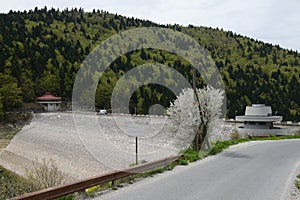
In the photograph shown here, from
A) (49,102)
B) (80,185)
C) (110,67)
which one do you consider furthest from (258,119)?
(49,102)

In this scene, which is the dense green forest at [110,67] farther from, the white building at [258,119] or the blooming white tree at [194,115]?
the blooming white tree at [194,115]

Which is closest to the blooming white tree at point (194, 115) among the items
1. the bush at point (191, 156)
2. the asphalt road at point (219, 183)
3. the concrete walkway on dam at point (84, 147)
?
the bush at point (191, 156)

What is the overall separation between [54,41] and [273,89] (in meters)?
83.6

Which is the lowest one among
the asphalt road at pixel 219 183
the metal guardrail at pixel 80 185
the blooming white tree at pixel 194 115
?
the asphalt road at pixel 219 183

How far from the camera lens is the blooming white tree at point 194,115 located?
1683 centimetres

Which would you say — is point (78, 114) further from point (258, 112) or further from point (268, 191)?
point (268, 191)

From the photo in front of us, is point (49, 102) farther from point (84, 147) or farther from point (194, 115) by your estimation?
point (194, 115)

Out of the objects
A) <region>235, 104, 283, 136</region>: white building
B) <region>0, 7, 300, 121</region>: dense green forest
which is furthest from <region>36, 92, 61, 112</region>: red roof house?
<region>235, 104, 283, 136</region>: white building

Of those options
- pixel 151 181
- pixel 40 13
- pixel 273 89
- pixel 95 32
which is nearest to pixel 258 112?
pixel 151 181

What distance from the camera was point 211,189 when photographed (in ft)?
29.7

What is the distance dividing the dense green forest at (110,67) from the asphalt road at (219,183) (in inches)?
1469

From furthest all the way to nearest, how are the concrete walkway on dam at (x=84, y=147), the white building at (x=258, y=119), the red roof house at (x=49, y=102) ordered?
the red roof house at (x=49, y=102) → the white building at (x=258, y=119) → the concrete walkway on dam at (x=84, y=147)

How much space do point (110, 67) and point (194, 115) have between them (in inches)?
1790

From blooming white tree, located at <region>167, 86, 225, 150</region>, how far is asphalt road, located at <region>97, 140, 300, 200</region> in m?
2.88
